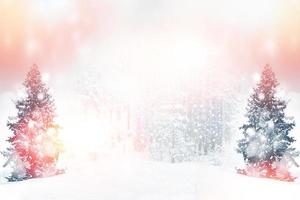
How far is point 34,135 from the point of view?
1426cm

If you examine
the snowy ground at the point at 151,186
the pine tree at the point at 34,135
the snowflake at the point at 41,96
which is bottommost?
the snowy ground at the point at 151,186

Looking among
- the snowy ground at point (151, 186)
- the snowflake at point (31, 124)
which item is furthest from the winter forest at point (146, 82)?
the snowy ground at point (151, 186)

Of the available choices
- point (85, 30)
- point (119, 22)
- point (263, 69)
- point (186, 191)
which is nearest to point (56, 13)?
point (85, 30)

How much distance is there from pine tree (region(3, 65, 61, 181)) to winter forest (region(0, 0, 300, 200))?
0.03m

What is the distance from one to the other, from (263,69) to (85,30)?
553cm

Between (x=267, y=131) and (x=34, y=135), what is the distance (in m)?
7.00

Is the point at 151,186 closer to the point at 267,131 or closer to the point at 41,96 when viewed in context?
the point at 267,131

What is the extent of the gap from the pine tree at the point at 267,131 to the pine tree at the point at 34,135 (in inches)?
224

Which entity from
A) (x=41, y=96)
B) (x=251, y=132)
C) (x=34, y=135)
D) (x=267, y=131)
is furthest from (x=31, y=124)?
(x=267, y=131)

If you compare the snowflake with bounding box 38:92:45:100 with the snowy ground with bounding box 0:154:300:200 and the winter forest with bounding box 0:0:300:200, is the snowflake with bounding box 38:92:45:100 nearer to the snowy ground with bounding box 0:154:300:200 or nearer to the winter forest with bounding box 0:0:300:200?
the winter forest with bounding box 0:0:300:200

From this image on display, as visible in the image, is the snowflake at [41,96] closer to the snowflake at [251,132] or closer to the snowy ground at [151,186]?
the snowy ground at [151,186]

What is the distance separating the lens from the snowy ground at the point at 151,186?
915cm

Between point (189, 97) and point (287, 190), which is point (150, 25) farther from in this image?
point (287, 190)

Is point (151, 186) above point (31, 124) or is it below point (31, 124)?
below
